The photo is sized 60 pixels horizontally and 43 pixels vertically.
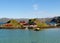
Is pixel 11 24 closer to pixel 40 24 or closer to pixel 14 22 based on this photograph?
pixel 14 22

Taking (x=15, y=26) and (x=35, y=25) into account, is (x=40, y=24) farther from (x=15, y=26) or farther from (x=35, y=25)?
(x=15, y=26)

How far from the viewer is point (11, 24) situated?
118ft

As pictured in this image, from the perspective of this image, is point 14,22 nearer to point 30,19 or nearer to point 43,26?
point 30,19

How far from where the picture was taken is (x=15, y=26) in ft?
Answer: 115

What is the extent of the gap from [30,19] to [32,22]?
0.96 m

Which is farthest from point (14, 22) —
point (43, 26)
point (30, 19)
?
point (43, 26)

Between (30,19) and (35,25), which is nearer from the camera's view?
(35,25)

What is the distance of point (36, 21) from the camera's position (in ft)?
120

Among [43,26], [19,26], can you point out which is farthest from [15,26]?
[43,26]

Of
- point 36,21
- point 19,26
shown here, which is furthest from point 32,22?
point 19,26

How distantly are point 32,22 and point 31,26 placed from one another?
2.36 m

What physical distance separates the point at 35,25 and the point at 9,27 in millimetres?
5127

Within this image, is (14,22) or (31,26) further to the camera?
(14,22)

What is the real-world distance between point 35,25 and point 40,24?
Result: 1.63 metres
